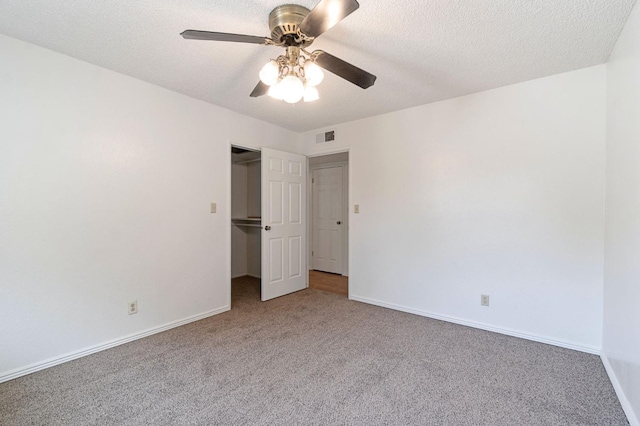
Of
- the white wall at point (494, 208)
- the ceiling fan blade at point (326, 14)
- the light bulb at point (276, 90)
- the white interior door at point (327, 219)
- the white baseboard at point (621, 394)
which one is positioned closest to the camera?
the ceiling fan blade at point (326, 14)

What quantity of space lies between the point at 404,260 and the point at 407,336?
0.90 m

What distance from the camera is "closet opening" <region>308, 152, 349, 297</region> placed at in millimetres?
5137

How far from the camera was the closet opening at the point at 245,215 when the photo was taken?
195 inches

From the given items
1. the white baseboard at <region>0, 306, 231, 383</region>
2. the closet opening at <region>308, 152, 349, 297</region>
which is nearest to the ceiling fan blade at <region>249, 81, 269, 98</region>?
the white baseboard at <region>0, 306, 231, 383</region>

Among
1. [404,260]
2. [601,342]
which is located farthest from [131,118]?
[601,342]

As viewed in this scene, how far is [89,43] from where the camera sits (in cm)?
200

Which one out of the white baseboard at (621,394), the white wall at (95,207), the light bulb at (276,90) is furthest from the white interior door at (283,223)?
the white baseboard at (621,394)

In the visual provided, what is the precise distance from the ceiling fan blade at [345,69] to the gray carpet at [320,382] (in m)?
1.95

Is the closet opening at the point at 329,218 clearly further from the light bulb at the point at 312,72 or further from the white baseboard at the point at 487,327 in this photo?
the light bulb at the point at 312,72

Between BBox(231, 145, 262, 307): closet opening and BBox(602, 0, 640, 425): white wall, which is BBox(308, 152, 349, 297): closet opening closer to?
BBox(231, 145, 262, 307): closet opening

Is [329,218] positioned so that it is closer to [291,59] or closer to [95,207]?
[95,207]

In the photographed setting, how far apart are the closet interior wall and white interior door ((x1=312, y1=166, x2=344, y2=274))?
1.14 meters

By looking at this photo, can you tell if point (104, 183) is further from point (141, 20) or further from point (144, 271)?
point (141, 20)

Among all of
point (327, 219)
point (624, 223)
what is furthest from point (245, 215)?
point (624, 223)
